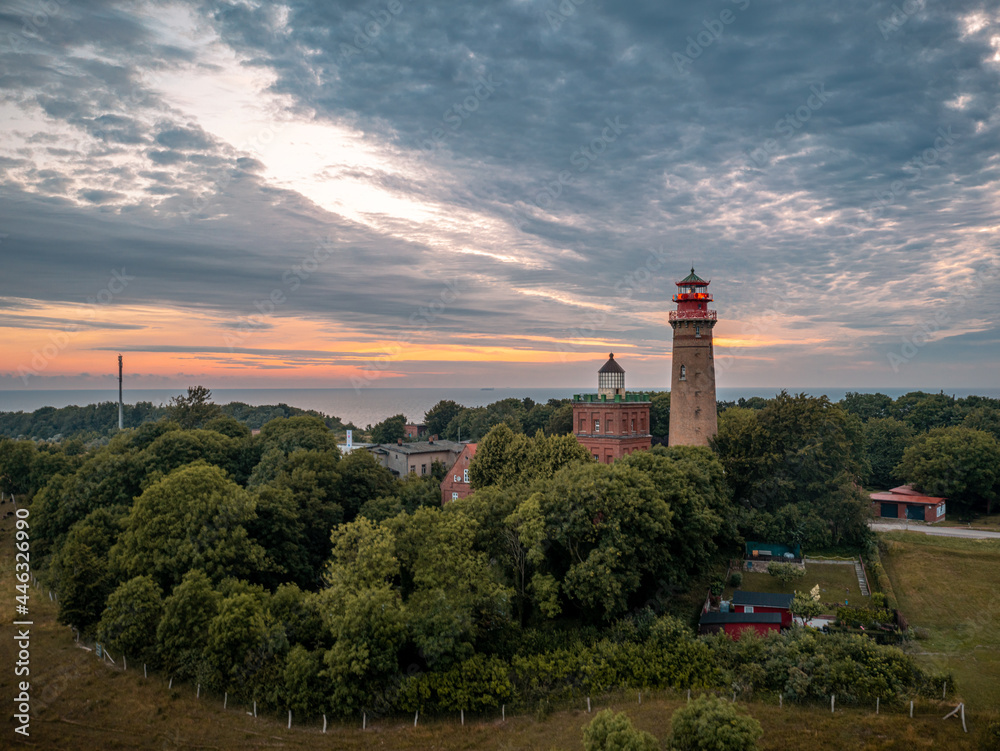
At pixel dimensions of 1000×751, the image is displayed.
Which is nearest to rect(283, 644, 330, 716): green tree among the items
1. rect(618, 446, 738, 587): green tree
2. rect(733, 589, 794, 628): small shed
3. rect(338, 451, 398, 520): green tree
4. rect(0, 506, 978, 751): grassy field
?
rect(0, 506, 978, 751): grassy field

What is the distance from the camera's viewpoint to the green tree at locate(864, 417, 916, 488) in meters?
70.7

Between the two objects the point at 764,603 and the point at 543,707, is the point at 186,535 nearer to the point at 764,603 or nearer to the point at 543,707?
the point at 543,707

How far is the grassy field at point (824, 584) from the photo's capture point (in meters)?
35.0

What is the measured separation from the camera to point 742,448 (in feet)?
153

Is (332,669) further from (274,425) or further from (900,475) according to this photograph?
(900,475)

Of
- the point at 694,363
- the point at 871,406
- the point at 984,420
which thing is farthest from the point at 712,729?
the point at 871,406

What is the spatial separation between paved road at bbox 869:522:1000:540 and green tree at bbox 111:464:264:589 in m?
→ 47.8

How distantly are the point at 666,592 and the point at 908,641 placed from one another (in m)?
11.6

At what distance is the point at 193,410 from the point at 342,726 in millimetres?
65788

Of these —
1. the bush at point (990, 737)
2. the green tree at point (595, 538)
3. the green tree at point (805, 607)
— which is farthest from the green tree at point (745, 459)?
the bush at point (990, 737)

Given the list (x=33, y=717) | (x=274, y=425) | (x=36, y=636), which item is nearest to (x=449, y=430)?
(x=274, y=425)

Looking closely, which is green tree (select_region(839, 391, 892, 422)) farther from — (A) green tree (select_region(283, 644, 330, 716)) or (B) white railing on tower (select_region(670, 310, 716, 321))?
(A) green tree (select_region(283, 644, 330, 716))

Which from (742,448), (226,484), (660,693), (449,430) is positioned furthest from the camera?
(449,430)

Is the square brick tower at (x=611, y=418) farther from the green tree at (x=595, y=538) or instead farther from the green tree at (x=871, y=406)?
the green tree at (x=871, y=406)
